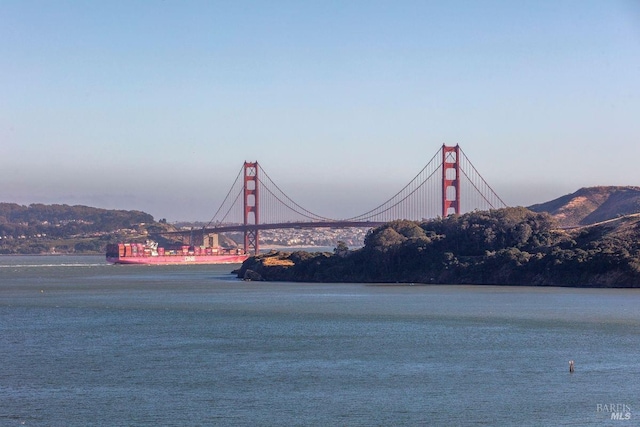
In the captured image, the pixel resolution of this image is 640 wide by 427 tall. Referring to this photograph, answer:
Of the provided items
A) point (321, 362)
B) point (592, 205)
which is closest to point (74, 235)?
point (592, 205)

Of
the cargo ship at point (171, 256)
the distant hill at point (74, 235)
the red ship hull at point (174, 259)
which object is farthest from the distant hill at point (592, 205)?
the distant hill at point (74, 235)

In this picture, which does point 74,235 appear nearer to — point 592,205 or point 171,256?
point 171,256

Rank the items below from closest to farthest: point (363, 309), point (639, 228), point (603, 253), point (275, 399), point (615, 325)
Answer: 1. point (275, 399)
2. point (615, 325)
3. point (363, 309)
4. point (603, 253)
5. point (639, 228)

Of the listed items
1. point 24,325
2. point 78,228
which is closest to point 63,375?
point 24,325

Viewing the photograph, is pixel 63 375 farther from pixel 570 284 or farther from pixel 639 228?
pixel 639 228

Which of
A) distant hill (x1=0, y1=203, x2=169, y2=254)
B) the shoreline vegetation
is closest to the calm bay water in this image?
the shoreline vegetation

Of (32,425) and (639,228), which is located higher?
(639,228)
